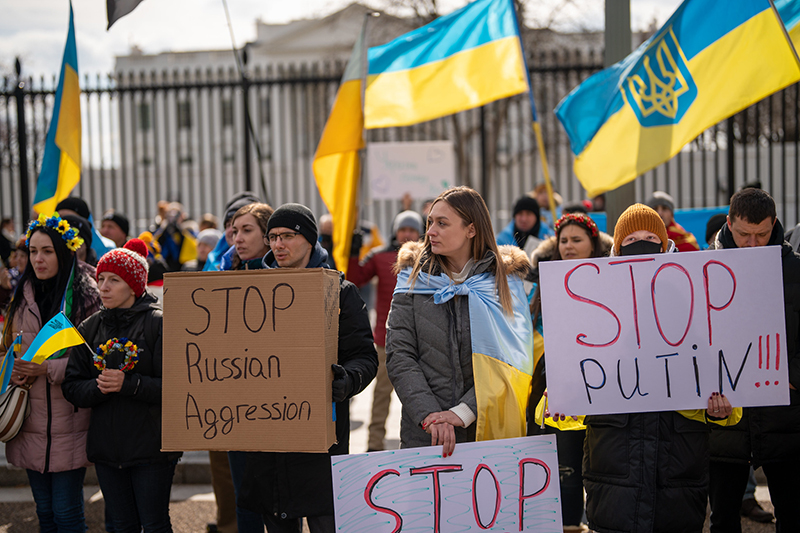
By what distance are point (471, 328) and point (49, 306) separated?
7.56 feet

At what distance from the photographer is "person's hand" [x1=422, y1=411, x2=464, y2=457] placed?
8.46ft

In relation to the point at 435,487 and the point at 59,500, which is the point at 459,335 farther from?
the point at 59,500

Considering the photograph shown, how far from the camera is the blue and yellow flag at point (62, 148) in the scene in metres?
4.90

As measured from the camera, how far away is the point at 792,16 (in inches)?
172

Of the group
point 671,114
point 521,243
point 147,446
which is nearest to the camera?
point 147,446

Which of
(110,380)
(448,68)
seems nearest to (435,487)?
(110,380)

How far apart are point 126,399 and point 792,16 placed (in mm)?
4593

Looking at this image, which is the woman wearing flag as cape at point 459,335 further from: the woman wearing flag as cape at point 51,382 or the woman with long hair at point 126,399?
the woman wearing flag as cape at point 51,382

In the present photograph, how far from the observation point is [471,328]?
2738mm

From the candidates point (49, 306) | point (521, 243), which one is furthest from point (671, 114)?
point (49, 306)

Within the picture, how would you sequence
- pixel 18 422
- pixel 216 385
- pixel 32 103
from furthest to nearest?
pixel 32 103 → pixel 18 422 → pixel 216 385

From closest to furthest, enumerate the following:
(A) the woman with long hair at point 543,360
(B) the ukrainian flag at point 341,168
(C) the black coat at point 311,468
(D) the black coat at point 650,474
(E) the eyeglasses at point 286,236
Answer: (D) the black coat at point 650,474, (C) the black coat at point 311,468, (E) the eyeglasses at point 286,236, (A) the woman with long hair at point 543,360, (B) the ukrainian flag at point 341,168

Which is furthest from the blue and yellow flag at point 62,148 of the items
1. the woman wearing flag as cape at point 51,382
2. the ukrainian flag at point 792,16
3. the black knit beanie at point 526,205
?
the ukrainian flag at point 792,16

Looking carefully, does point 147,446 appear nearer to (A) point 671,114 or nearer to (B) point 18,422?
(B) point 18,422
